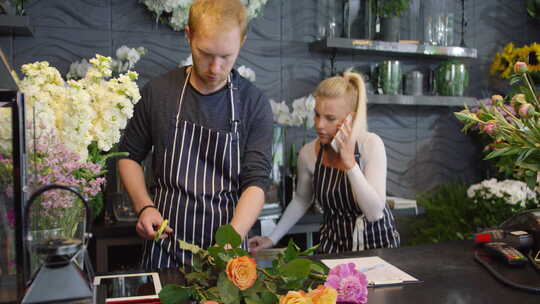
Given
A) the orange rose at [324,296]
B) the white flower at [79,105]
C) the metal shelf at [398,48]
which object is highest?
the metal shelf at [398,48]

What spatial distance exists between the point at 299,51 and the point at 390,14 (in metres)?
0.62

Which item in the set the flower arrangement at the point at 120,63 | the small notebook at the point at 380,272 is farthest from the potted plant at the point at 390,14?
the small notebook at the point at 380,272

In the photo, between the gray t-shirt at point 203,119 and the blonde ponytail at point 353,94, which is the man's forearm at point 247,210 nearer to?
the gray t-shirt at point 203,119

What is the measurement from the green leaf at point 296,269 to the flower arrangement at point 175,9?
225cm

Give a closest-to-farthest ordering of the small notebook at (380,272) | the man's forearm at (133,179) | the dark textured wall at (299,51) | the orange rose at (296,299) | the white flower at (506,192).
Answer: the orange rose at (296,299)
the small notebook at (380,272)
the man's forearm at (133,179)
the dark textured wall at (299,51)
the white flower at (506,192)

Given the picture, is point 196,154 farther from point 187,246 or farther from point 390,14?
point 390,14

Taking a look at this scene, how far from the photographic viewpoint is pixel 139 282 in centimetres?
130

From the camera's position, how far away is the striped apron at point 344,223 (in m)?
2.15

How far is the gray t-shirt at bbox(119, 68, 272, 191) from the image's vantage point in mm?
1741

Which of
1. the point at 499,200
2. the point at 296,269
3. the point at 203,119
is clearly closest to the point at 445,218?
the point at 499,200

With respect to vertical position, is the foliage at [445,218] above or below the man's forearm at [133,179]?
below

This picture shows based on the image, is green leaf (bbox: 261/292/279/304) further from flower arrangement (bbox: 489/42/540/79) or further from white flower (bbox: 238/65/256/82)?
flower arrangement (bbox: 489/42/540/79)

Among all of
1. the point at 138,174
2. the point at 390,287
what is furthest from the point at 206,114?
the point at 390,287

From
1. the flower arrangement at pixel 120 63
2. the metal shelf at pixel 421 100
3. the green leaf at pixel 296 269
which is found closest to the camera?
the green leaf at pixel 296 269
